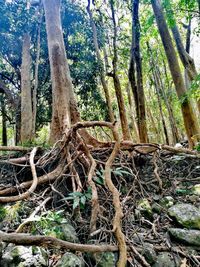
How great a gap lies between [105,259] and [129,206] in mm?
1201

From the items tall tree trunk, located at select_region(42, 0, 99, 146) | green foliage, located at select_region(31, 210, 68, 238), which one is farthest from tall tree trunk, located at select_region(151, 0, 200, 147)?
green foliage, located at select_region(31, 210, 68, 238)

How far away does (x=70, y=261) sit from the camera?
235cm

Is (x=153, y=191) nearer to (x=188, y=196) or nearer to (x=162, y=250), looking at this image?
(x=188, y=196)

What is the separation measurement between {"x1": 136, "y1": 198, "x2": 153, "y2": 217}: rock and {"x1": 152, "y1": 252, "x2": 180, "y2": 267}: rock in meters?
0.75

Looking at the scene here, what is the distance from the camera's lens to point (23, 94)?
8.50 meters

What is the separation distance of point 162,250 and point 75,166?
1587 mm

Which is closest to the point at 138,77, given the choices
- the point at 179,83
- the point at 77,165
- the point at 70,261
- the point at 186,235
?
the point at 179,83

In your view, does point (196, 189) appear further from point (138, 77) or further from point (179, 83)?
point (138, 77)

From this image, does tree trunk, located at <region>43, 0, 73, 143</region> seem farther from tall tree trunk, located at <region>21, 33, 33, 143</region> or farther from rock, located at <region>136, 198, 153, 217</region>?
tall tree trunk, located at <region>21, 33, 33, 143</region>

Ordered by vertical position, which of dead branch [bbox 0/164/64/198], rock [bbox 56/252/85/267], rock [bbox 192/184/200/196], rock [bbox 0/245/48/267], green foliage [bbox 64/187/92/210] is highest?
dead branch [bbox 0/164/64/198]

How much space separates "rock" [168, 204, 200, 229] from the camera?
3209 millimetres

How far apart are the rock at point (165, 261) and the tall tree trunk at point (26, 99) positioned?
5.42 metres

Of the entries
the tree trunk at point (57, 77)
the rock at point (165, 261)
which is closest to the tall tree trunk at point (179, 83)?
the tree trunk at point (57, 77)

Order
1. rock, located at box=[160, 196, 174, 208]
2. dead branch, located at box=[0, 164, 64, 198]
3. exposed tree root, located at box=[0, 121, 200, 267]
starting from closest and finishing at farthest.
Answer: exposed tree root, located at box=[0, 121, 200, 267] < dead branch, located at box=[0, 164, 64, 198] < rock, located at box=[160, 196, 174, 208]
